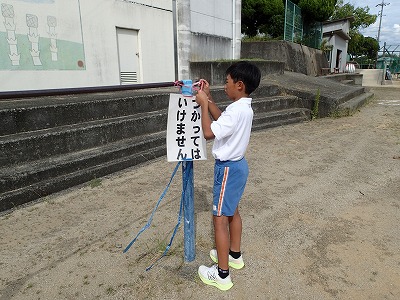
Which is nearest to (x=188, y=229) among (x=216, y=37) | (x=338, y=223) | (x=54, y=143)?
(x=338, y=223)

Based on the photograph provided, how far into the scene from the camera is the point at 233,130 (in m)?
1.89

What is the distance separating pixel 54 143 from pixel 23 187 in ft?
2.23

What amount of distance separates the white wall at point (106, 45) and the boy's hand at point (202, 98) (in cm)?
486

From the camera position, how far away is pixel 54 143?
3713 mm

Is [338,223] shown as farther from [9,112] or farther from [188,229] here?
[9,112]

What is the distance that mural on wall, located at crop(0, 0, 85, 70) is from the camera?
525cm

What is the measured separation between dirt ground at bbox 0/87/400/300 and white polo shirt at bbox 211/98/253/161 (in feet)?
3.05

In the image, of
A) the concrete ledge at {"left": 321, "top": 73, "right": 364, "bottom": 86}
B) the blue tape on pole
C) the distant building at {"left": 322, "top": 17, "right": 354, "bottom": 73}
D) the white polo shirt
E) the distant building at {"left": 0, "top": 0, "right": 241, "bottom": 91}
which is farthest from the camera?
the distant building at {"left": 322, "top": 17, "right": 354, "bottom": 73}

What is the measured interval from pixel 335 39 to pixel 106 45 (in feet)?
66.4

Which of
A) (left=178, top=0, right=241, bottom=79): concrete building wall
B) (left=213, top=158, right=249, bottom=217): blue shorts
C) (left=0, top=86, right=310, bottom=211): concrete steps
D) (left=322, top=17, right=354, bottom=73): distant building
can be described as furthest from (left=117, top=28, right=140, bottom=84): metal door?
(left=322, top=17, right=354, bottom=73): distant building

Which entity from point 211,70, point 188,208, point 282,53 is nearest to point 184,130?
point 188,208

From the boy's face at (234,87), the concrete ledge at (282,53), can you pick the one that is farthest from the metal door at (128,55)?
the concrete ledge at (282,53)

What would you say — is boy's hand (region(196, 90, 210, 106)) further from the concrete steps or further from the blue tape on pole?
the concrete steps

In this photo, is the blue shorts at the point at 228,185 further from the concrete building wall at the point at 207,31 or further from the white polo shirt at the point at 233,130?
the concrete building wall at the point at 207,31
